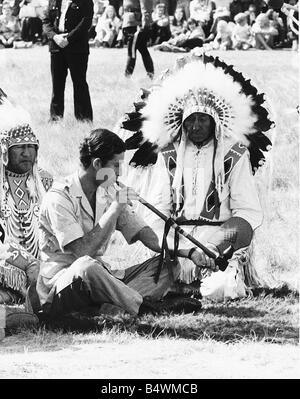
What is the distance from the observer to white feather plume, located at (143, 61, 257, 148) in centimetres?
661

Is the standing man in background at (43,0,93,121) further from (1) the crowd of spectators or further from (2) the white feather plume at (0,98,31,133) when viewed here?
(2) the white feather plume at (0,98,31,133)

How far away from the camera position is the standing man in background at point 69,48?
738 centimetres

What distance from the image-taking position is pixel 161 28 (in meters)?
8.38

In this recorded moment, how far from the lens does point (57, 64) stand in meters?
7.82

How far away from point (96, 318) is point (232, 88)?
1727mm

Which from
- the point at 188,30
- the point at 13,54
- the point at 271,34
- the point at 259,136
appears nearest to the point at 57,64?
the point at 13,54

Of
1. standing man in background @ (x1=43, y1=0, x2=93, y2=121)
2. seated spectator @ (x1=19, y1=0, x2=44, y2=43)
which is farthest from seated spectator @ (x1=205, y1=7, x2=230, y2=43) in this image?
seated spectator @ (x1=19, y1=0, x2=44, y2=43)

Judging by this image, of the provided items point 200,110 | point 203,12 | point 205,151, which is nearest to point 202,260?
point 205,151

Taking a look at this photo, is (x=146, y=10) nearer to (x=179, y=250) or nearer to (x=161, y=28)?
(x=161, y=28)

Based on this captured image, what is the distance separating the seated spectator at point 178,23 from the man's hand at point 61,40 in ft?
3.77

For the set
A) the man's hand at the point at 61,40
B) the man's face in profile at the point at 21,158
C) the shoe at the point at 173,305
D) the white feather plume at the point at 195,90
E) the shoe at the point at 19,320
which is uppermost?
the man's hand at the point at 61,40

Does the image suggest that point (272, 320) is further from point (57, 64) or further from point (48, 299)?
point (57, 64)

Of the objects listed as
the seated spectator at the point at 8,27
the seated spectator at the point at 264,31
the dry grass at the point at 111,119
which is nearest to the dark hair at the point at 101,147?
the dry grass at the point at 111,119

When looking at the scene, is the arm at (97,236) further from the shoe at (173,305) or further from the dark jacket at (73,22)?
the dark jacket at (73,22)
